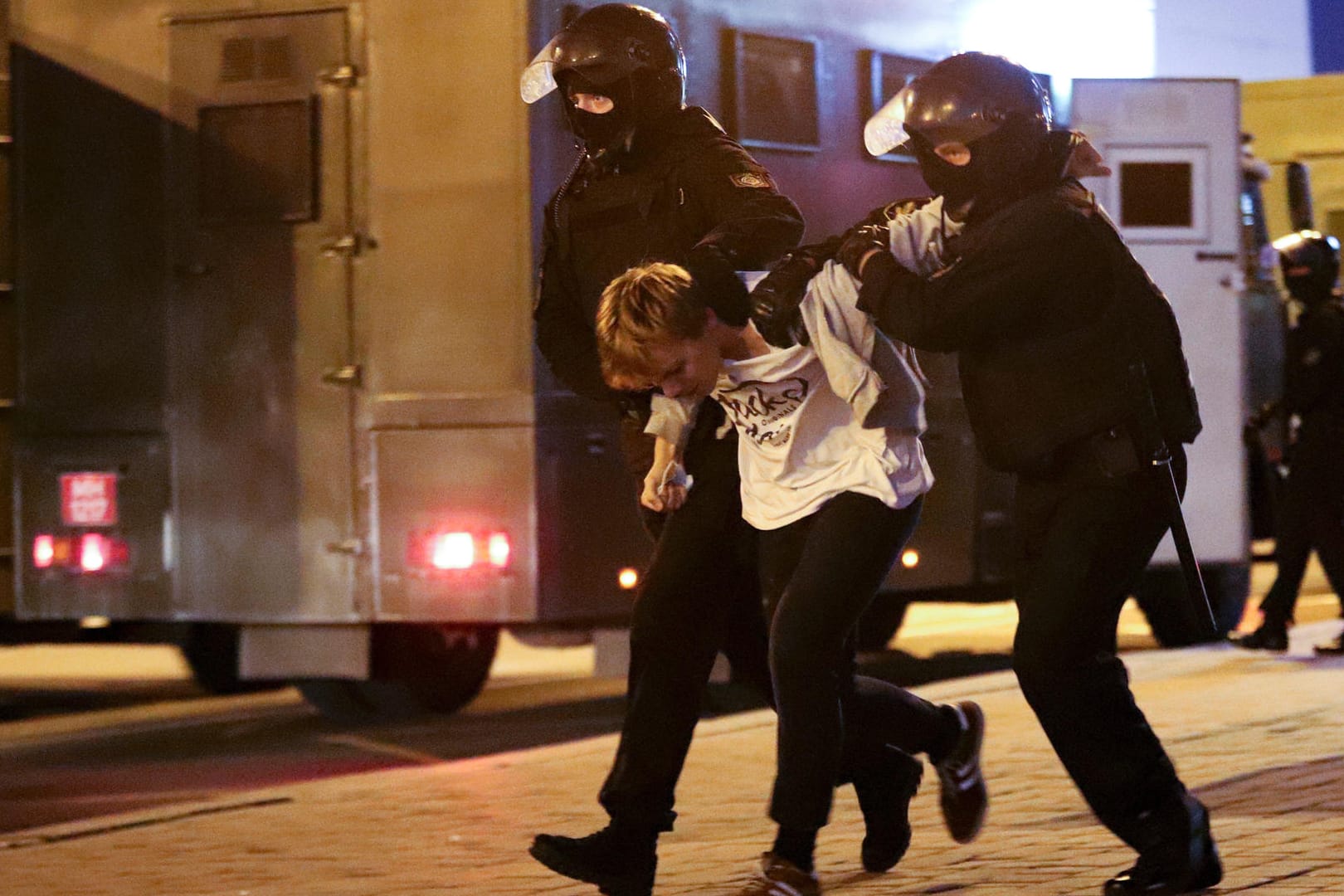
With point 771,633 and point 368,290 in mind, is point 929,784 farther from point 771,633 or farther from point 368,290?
point 368,290

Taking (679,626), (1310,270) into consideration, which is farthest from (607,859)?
(1310,270)

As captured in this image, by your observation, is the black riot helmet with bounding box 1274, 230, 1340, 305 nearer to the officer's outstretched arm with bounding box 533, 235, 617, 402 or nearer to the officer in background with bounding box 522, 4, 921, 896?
the officer in background with bounding box 522, 4, 921, 896

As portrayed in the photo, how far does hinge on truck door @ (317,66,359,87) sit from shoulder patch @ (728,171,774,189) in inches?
141

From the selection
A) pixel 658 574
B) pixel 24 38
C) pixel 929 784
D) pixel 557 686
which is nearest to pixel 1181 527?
pixel 658 574

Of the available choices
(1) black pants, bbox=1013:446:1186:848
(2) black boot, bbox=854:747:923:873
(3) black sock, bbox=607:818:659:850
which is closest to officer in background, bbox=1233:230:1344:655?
(2) black boot, bbox=854:747:923:873

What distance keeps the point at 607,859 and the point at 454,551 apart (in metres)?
3.49

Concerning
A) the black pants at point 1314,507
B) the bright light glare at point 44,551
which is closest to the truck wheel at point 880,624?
the black pants at point 1314,507

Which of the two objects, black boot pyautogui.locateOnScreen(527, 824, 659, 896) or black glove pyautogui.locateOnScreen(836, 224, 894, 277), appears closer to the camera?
black glove pyautogui.locateOnScreen(836, 224, 894, 277)

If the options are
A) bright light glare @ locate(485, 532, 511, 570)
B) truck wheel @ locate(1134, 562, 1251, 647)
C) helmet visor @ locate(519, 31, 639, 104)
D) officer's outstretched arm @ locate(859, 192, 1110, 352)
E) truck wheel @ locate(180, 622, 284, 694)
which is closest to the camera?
officer's outstretched arm @ locate(859, 192, 1110, 352)

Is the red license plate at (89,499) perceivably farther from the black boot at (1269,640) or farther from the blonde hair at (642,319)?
the blonde hair at (642,319)

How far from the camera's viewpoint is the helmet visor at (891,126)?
470 cm

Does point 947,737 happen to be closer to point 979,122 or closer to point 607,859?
point 607,859

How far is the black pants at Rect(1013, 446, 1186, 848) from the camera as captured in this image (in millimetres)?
4617

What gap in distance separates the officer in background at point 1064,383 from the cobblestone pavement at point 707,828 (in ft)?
1.28
